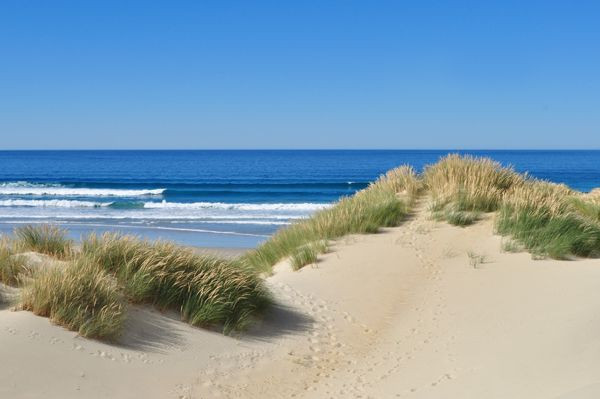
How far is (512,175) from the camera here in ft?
45.6

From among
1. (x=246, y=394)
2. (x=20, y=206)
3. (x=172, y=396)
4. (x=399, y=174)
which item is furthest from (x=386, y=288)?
(x=20, y=206)

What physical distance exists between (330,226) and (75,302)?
237 inches

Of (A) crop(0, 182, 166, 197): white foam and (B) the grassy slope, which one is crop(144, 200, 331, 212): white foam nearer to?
(A) crop(0, 182, 166, 197): white foam

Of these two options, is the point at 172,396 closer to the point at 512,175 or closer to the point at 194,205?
the point at 512,175

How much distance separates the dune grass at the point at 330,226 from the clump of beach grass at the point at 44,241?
339 cm

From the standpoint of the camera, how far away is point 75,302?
20.8ft

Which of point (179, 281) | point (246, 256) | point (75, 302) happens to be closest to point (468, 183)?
point (246, 256)

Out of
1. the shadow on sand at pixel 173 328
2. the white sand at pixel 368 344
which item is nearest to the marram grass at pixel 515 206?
the white sand at pixel 368 344

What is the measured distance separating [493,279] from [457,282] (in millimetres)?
493

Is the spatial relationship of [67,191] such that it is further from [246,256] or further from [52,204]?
[246,256]

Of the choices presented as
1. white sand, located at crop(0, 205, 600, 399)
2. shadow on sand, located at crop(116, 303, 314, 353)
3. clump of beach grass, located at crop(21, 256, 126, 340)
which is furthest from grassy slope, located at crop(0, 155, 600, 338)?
white sand, located at crop(0, 205, 600, 399)

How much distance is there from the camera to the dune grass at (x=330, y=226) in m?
11.3

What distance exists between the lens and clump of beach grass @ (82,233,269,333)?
7258mm

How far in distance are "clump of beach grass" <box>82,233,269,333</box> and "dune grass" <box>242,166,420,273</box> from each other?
9.22 ft
